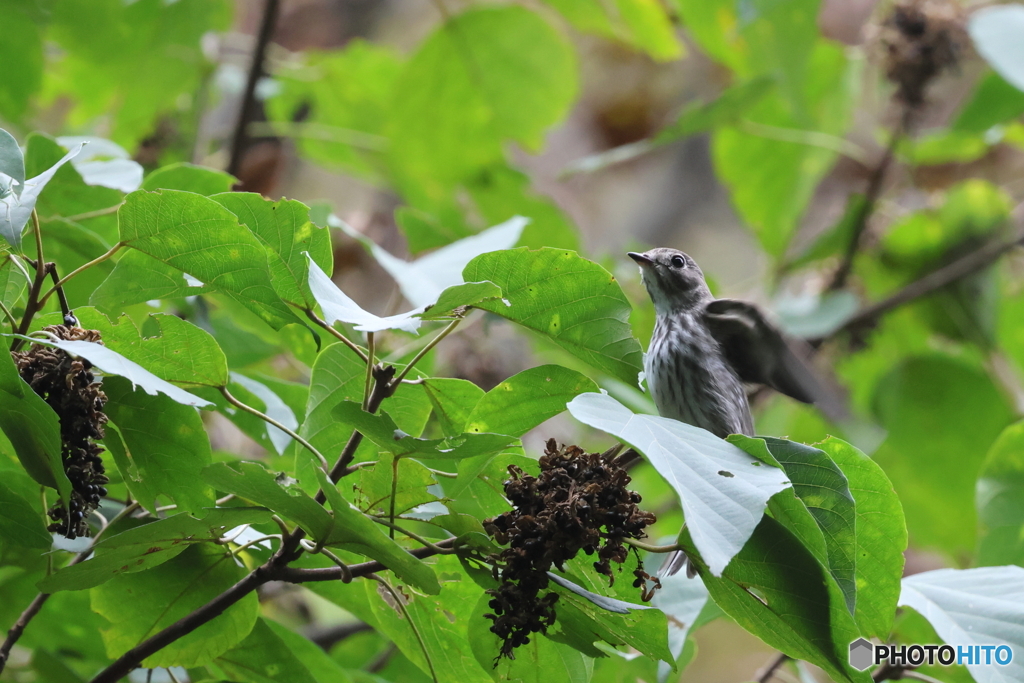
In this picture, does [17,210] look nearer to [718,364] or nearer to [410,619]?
[410,619]

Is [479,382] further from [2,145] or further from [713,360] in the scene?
[2,145]

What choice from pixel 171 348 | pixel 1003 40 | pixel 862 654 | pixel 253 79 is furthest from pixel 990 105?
pixel 171 348

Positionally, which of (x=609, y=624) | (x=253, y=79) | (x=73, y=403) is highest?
(x=253, y=79)

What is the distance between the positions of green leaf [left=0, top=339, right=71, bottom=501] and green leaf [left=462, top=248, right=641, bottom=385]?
62cm

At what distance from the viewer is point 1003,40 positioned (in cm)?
288

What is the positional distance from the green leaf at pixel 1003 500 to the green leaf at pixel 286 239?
1.66m

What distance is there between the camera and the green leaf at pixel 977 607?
146 cm

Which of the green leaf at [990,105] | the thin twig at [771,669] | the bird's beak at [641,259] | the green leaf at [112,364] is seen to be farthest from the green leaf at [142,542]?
the green leaf at [990,105]

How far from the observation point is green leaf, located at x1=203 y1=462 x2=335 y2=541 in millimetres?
1183

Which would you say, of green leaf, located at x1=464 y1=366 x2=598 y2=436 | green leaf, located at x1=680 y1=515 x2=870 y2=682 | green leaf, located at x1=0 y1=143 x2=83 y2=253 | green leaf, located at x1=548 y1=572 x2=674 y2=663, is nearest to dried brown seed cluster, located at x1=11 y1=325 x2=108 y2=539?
green leaf, located at x1=0 y1=143 x2=83 y2=253

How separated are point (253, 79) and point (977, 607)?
2.75m

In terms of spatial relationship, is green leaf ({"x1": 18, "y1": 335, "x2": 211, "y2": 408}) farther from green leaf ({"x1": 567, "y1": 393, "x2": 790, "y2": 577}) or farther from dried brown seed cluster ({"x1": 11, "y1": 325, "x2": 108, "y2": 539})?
green leaf ({"x1": 567, "y1": 393, "x2": 790, "y2": 577})

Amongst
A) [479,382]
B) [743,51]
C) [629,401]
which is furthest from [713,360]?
[743,51]

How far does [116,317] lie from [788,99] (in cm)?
256
